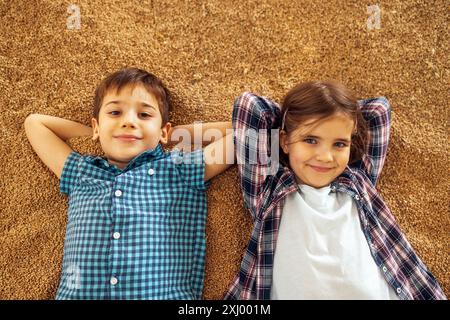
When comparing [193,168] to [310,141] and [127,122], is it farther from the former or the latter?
[310,141]

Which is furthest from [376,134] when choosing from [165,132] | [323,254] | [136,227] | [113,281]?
[113,281]

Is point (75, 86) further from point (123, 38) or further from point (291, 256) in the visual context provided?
point (291, 256)

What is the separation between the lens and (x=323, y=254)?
109 centimetres

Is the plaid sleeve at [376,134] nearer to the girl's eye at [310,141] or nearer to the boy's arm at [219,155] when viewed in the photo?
the girl's eye at [310,141]

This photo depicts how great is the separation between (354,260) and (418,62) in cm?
66

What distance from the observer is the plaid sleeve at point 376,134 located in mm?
1215

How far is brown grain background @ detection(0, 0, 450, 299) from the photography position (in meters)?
1.25

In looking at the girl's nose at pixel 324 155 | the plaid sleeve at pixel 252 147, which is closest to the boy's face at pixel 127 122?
the plaid sleeve at pixel 252 147

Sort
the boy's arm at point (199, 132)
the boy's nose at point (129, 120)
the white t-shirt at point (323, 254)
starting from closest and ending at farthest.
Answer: the white t-shirt at point (323, 254), the boy's nose at point (129, 120), the boy's arm at point (199, 132)

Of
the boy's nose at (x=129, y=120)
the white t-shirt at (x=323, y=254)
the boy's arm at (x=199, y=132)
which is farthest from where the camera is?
the boy's arm at (x=199, y=132)

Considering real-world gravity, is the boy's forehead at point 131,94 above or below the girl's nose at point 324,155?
above

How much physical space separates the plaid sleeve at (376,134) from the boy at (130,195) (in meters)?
0.40

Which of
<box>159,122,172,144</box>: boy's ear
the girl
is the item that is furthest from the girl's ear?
<box>159,122,172,144</box>: boy's ear

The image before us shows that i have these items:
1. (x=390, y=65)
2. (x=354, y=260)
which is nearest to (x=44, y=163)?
(x=354, y=260)
